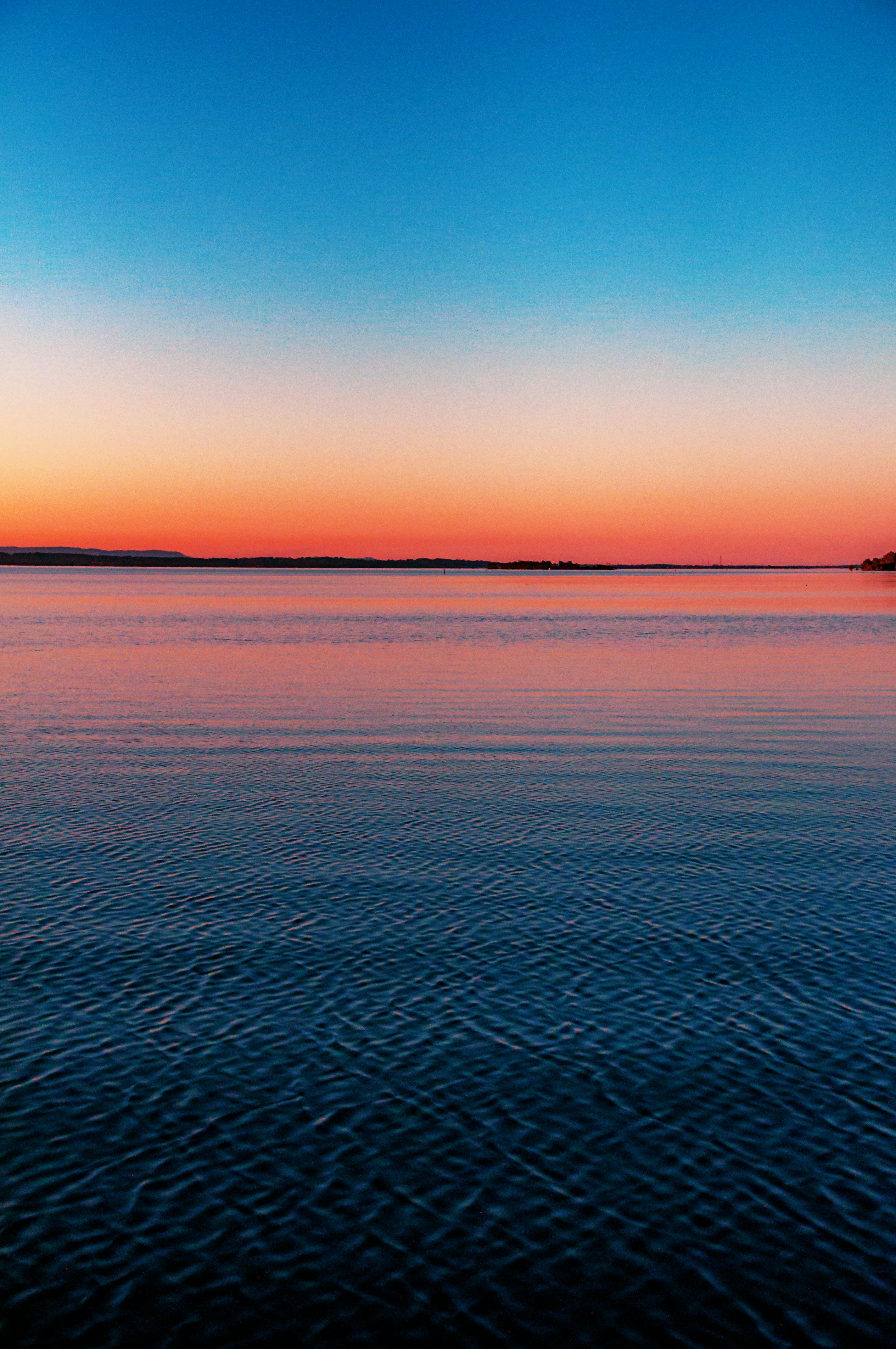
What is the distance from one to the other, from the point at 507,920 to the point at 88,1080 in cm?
746

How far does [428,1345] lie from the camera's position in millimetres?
8539

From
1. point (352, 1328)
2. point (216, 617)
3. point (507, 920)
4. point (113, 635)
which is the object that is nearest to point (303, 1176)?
point (352, 1328)

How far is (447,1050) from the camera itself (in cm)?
1323

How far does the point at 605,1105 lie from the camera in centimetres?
1195

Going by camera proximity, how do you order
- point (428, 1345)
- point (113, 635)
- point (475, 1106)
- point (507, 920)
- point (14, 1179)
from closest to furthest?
point (428, 1345)
point (14, 1179)
point (475, 1106)
point (507, 920)
point (113, 635)

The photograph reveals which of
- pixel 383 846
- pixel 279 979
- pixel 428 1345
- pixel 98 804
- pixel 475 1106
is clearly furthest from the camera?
pixel 98 804

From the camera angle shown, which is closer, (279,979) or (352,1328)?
(352,1328)

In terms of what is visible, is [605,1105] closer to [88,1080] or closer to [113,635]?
[88,1080]

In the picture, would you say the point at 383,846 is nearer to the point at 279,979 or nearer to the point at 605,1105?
the point at 279,979

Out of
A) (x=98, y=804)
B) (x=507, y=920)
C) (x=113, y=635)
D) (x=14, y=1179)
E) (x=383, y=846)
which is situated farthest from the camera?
(x=113, y=635)

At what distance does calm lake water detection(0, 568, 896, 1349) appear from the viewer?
30.2 feet

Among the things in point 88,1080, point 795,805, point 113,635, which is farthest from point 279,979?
point 113,635

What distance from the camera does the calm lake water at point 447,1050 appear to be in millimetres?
9195

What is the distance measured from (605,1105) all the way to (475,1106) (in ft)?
4.83
